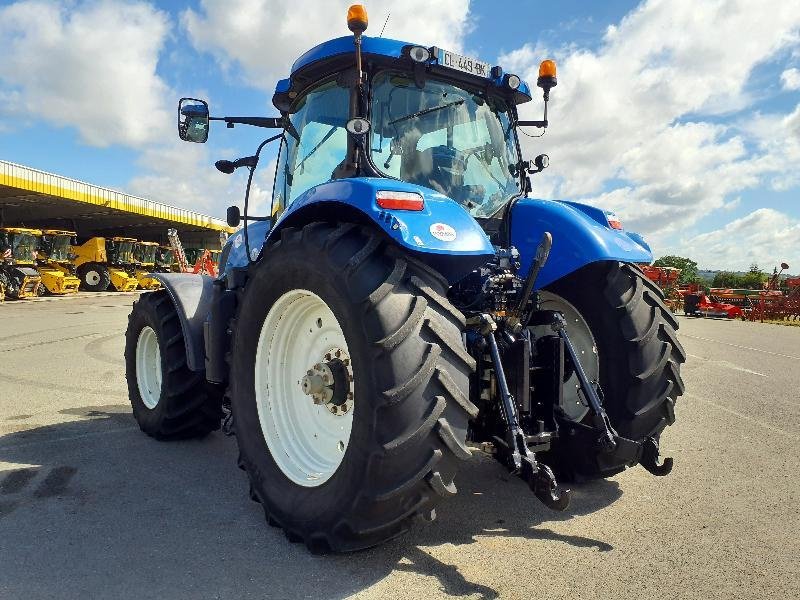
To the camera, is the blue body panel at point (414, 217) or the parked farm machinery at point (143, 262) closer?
the blue body panel at point (414, 217)

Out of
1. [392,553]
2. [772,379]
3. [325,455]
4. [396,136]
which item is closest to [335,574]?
[392,553]

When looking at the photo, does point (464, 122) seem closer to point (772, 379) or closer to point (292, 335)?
point (292, 335)

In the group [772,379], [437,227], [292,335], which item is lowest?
[772,379]

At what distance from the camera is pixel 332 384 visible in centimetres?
277

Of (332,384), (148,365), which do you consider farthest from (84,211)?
(332,384)

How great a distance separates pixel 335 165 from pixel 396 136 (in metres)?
0.39

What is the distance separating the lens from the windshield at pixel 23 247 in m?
25.6

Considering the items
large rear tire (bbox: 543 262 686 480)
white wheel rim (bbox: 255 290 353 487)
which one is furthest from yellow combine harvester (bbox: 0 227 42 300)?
large rear tire (bbox: 543 262 686 480)

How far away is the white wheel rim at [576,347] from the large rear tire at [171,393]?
2.51 metres

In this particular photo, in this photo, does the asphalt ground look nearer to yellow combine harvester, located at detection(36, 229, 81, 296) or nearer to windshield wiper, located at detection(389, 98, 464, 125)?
windshield wiper, located at detection(389, 98, 464, 125)

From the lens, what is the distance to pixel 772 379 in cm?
784

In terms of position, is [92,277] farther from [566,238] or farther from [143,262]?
[566,238]

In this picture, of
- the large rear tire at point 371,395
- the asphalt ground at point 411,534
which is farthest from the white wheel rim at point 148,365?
the large rear tire at point 371,395

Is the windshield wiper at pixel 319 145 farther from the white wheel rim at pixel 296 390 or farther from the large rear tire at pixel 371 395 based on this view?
the white wheel rim at pixel 296 390
